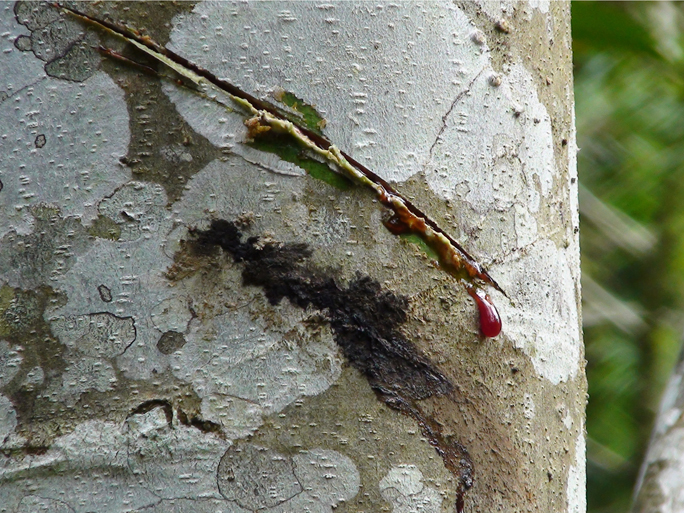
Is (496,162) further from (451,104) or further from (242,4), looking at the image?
(242,4)

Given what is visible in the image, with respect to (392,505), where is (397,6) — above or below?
above

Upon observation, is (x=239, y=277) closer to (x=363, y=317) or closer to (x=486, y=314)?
(x=363, y=317)

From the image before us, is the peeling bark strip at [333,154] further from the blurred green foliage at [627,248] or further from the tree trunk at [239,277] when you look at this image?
the blurred green foliage at [627,248]

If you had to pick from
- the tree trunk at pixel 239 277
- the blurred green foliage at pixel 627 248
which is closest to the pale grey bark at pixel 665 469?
the tree trunk at pixel 239 277

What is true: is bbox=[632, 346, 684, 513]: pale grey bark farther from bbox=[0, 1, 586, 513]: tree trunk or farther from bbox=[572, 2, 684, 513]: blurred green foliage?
bbox=[572, 2, 684, 513]: blurred green foliage

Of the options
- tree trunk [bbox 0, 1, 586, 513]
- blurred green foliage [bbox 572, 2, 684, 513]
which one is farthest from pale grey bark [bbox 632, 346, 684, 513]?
blurred green foliage [bbox 572, 2, 684, 513]

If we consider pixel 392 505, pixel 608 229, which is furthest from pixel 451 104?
pixel 608 229
